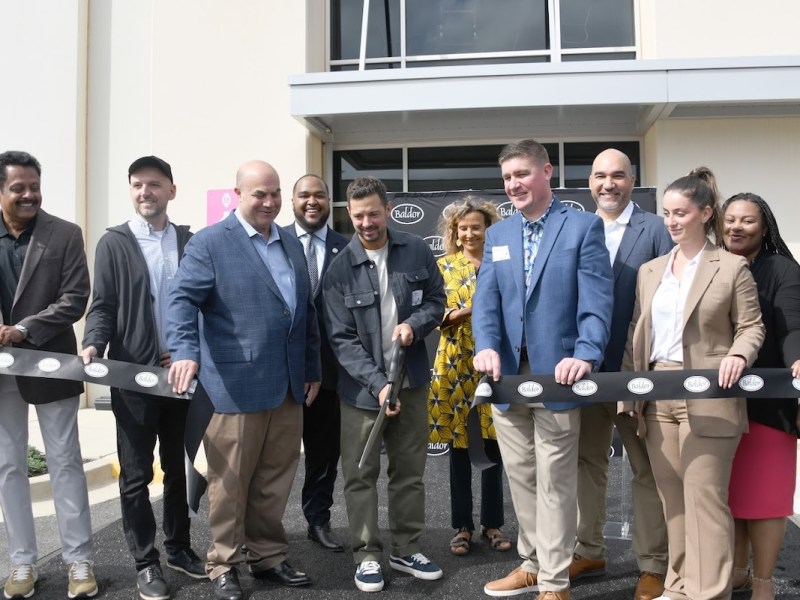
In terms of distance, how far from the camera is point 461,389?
15.1ft

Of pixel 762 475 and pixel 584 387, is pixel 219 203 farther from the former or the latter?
pixel 762 475

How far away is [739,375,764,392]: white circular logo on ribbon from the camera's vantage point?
326cm

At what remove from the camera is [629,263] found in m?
3.90

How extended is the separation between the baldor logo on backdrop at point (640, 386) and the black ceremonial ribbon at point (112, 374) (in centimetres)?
213

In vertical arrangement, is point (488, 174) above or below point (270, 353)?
above

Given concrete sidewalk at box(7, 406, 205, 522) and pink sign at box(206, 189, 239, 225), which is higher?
pink sign at box(206, 189, 239, 225)

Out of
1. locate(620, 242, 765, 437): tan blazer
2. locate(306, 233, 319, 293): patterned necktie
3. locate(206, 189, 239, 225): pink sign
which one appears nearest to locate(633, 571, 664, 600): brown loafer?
locate(620, 242, 765, 437): tan blazer

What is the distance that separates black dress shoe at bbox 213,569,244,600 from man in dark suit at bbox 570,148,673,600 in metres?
1.85

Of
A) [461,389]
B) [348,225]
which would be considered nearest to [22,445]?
[461,389]

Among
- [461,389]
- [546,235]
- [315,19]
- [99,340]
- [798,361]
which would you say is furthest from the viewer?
[315,19]

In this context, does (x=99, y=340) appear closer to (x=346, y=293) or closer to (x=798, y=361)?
(x=346, y=293)

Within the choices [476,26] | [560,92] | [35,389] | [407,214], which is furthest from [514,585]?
[476,26]

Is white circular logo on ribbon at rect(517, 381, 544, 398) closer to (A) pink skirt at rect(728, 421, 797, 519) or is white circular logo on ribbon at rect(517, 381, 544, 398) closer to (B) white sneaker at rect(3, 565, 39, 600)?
(A) pink skirt at rect(728, 421, 797, 519)

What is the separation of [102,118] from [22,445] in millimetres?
7635
